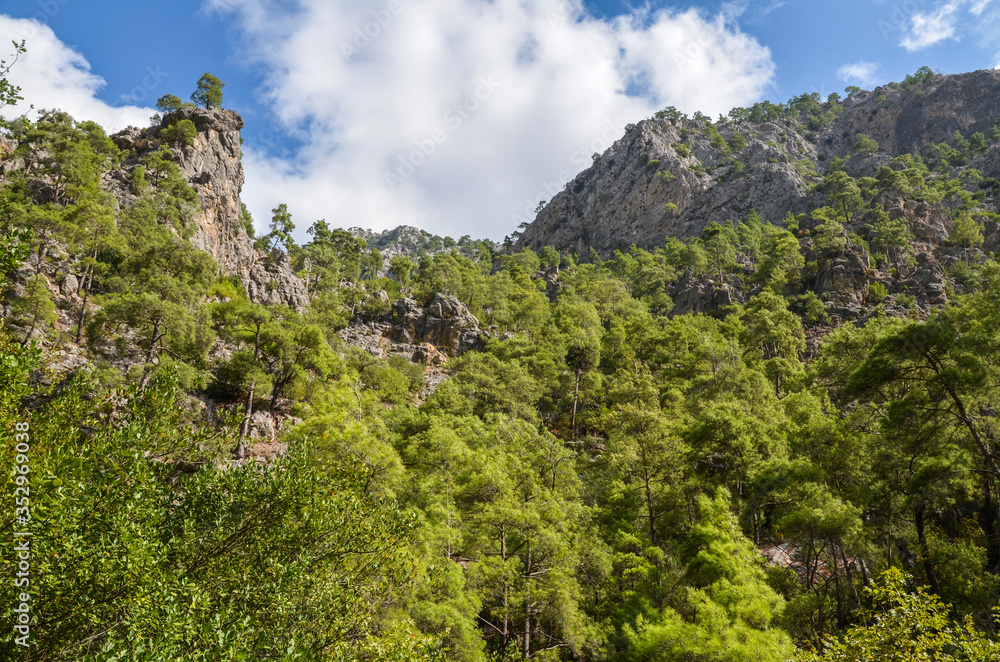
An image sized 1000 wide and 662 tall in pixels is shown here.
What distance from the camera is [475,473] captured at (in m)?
17.8

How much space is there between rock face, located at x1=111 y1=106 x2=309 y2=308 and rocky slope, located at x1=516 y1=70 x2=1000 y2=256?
2820 inches

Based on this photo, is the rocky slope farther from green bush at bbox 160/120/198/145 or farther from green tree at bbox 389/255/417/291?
green bush at bbox 160/120/198/145

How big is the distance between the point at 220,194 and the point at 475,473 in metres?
58.9

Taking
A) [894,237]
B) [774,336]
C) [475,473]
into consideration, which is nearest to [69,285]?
[475,473]

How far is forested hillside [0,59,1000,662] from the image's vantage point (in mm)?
6672

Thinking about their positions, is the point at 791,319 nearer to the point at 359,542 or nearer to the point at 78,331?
the point at 359,542

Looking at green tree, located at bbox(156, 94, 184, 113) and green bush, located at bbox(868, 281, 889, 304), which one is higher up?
green tree, located at bbox(156, 94, 184, 113)

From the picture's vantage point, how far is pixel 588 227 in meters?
119

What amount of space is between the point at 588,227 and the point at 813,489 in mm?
107414

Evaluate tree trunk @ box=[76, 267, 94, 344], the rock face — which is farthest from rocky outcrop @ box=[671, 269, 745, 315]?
tree trunk @ box=[76, 267, 94, 344]

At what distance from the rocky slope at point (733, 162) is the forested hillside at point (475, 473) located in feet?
176

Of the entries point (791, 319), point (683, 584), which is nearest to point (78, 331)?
point (683, 584)

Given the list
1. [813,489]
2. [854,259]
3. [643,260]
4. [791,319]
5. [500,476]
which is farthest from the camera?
[643,260]

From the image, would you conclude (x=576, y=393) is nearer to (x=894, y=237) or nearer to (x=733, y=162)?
(x=894, y=237)
